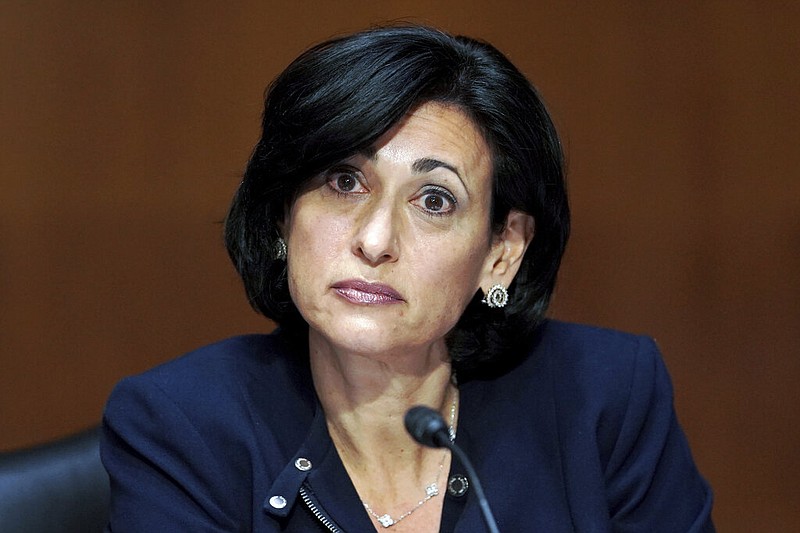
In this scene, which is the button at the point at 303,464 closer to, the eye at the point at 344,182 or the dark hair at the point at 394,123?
the dark hair at the point at 394,123

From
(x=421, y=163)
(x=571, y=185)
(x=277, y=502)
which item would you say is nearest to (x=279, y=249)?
(x=421, y=163)

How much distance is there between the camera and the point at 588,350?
2.15 meters

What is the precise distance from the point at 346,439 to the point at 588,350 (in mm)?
473

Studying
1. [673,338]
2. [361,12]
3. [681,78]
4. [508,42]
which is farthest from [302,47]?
[673,338]

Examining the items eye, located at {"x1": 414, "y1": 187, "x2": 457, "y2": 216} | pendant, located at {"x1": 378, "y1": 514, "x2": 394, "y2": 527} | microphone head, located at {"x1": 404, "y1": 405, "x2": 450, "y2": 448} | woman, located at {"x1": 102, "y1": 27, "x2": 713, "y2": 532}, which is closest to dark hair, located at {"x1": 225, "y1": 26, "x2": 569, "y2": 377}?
woman, located at {"x1": 102, "y1": 27, "x2": 713, "y2": 532}

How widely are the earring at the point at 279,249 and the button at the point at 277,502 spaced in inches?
16.2

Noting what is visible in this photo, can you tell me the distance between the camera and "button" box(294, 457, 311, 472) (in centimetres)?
188

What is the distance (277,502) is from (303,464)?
3.5 inches

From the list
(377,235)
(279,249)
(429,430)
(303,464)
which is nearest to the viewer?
(429,430)

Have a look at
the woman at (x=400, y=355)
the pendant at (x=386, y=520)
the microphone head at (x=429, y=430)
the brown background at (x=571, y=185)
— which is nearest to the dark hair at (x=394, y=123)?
the woman at (x=400, y=355)

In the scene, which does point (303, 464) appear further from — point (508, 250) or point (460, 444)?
point (508, 250)

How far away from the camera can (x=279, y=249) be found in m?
2.01

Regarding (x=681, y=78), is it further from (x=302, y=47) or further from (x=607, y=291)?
(x=302, y=47)

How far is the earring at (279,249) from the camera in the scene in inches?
79.0
